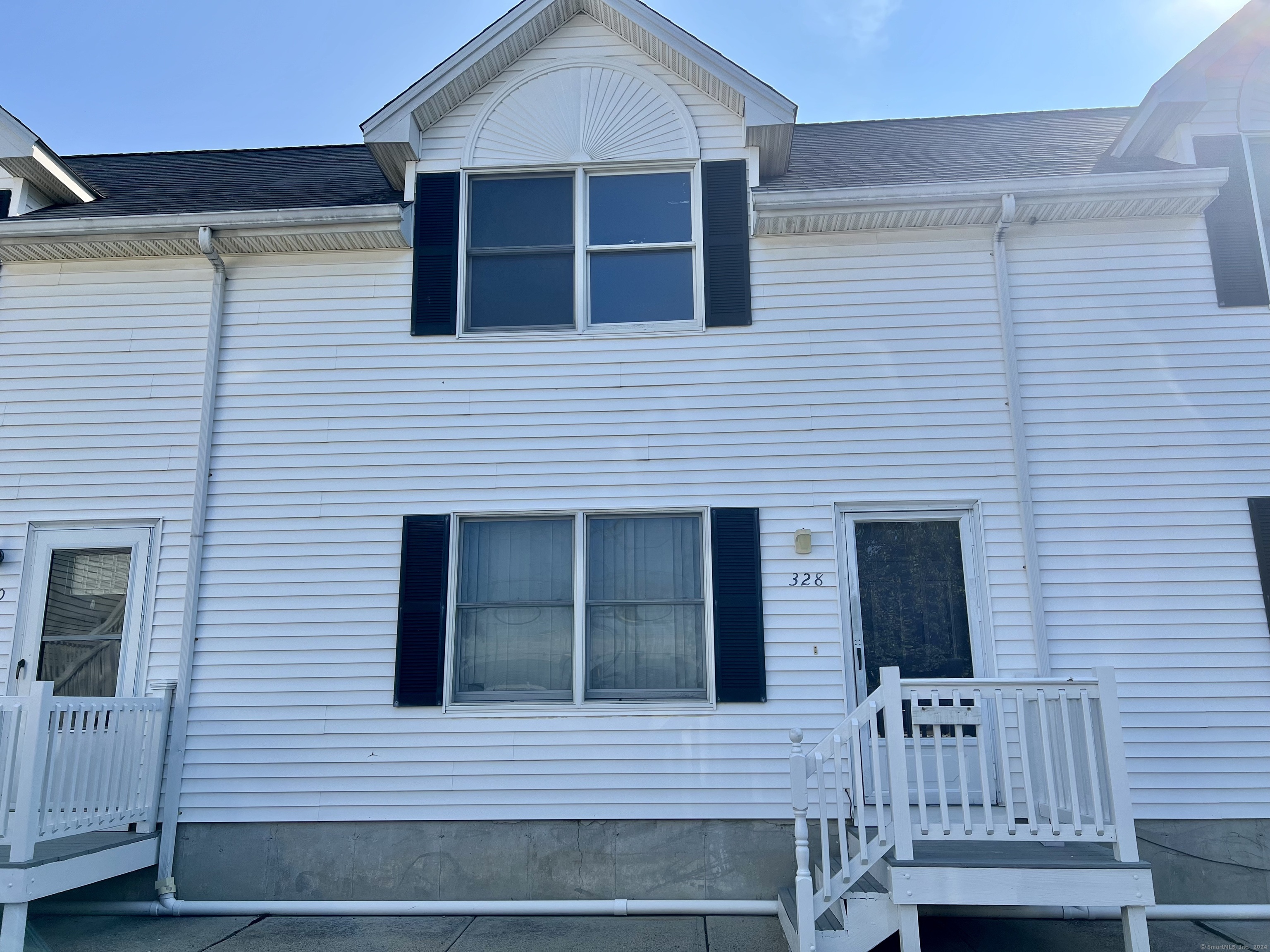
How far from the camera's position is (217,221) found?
640 centimetres

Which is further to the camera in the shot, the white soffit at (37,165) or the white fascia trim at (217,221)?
the white soffit at (37,165)

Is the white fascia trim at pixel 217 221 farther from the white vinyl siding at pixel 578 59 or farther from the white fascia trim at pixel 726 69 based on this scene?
the white fascia trim at pixel 726 69

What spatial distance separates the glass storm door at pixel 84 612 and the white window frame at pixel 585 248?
2866 mm

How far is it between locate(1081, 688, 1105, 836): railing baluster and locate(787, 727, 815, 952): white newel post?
1379 mm

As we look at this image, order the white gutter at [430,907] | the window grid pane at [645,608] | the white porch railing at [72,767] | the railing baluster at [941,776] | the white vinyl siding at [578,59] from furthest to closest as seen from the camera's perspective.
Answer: the white vinyl siding at [578,59]
the window grid pane at [645,608]
the white gutter at [430,907]
the white porch railing at [72,767]
the railing baluster at [941,776]

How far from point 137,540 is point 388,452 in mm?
1854

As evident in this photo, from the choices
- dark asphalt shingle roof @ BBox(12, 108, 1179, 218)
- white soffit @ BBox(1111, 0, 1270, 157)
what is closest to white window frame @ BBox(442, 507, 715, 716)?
dark asphalt shingle roof @ BBox(12, 108, 1179, 218)

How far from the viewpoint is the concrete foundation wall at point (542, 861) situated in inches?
215

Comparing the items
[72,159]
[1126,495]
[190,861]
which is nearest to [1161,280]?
[1126,495]

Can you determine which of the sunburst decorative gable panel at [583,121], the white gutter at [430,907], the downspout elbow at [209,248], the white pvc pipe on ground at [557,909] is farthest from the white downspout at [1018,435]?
the downspout elbow at [209,248]

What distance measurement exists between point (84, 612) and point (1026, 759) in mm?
6078

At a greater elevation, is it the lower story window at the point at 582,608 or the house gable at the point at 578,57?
the house gable at the point at 578,57

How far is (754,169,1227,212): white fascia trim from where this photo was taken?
6.05m

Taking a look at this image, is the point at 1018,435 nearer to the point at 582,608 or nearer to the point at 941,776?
the point at 941,776
